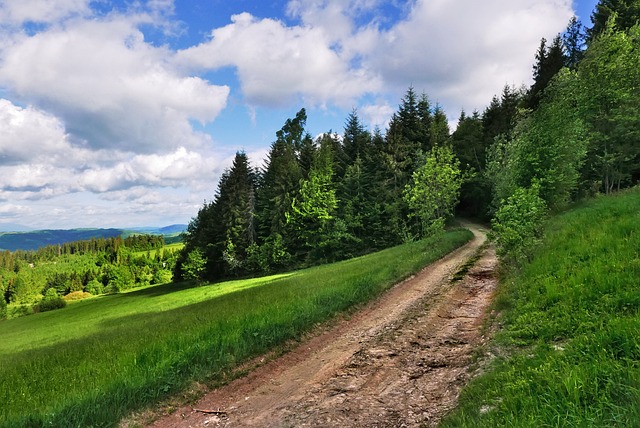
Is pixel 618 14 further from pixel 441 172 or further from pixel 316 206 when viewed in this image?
pixel 316 206

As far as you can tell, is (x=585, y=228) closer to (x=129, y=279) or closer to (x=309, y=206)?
(x=309, y=206)

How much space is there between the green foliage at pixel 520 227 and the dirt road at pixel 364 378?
3.54 m

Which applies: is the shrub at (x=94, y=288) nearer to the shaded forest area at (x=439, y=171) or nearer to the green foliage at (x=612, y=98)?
the shaded forest area at (x=439, y=171)

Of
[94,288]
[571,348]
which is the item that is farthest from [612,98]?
[94,288]

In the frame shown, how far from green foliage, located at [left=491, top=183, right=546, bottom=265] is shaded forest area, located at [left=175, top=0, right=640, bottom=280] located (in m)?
0.07

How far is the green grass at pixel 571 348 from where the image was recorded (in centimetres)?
365

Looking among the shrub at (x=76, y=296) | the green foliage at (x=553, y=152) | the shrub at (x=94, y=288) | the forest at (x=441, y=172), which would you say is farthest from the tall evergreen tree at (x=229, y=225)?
the shrub at (x=94, y=288)

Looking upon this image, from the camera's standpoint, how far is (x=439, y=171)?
36438mm

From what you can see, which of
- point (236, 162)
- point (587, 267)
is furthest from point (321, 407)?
point (236, 162)

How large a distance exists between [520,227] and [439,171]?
945 inches

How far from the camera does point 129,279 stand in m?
124

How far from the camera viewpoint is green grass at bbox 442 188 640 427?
12.0ft

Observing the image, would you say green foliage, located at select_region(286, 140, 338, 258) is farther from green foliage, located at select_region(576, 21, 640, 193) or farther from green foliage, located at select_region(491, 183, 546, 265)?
green foliage, located at select_region(491, 183, 546, 265)

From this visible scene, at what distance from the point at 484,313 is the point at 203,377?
7820 mm
